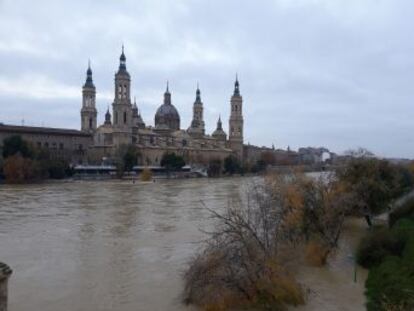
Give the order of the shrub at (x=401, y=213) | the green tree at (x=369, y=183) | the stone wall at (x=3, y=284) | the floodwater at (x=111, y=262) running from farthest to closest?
the green tree at (x=369, y=183) < the shrub at (x=401, y=213) < the floodwater at (x=111, y=262) < the stone wall at (x=3, y=284)

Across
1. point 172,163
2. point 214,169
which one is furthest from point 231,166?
point 172,163

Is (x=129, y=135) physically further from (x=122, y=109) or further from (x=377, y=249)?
(x=377, y=249)

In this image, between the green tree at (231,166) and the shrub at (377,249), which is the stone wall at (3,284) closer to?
the shrub at (377,249)

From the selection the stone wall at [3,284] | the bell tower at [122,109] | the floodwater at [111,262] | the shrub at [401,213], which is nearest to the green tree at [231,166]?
the bell tower at [122,109]

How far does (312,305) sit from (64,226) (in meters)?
13.4

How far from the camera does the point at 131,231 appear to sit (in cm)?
2081

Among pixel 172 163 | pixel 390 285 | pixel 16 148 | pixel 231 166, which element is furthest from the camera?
pixel 231 166

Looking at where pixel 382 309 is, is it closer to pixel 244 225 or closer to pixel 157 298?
pixel 244 225

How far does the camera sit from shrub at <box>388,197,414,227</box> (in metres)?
20.6

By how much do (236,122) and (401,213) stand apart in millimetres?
86910

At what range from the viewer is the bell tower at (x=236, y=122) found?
107 m

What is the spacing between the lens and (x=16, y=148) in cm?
5631

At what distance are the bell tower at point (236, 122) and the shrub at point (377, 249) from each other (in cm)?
9096

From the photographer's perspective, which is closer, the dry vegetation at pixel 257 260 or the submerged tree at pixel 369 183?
the dry vegetation at pixel 257 260
